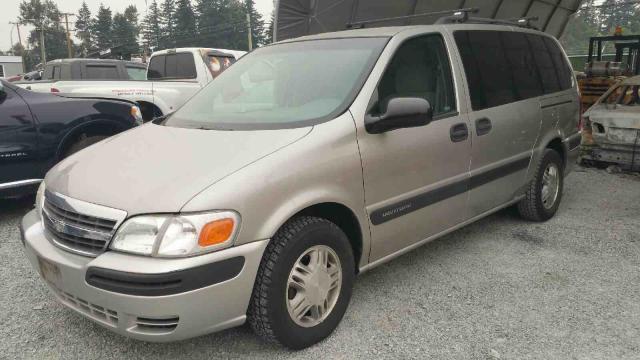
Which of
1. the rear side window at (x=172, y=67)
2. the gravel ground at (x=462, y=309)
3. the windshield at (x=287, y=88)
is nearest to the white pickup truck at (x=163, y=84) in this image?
the rear side window at (x=172, y=67)

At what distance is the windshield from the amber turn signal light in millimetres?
765

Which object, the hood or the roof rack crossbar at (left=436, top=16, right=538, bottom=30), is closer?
the hood

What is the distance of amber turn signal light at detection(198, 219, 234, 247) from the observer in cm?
225

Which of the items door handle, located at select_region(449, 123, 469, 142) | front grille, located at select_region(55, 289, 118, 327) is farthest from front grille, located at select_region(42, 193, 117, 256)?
door handle, located at select_region(449, 123, 469, 142)

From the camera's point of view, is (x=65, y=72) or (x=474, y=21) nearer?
(x=474, y=21)

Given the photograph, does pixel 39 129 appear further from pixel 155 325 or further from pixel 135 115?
pixel 155 325

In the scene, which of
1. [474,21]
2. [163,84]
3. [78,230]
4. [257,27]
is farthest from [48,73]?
[257,27]

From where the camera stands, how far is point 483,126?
376 cm

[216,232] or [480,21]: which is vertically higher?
[480,21]

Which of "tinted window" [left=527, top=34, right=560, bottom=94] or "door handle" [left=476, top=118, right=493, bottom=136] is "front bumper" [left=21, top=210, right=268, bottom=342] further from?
"tinted window" [left=527, top=34, right=560, bottom=94]

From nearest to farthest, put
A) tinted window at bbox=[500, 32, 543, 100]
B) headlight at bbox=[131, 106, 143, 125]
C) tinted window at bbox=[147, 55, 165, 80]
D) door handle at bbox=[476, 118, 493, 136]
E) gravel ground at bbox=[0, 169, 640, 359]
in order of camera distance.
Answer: gravel ground at bbox=[0, 169, 640, 359]
door handle at bbox=[476, 118, 493, 136]
tinted window at bbox=[500, 32, 543, 100]
headlight at bbox=[131, 106, 143, 125]
tinted window at bbox=[147, 55, 165, 80]

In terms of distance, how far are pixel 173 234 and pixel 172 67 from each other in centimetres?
809

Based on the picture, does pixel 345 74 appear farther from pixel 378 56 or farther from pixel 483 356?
pixel 483 356

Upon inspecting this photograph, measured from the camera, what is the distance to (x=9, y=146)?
4797 mm
